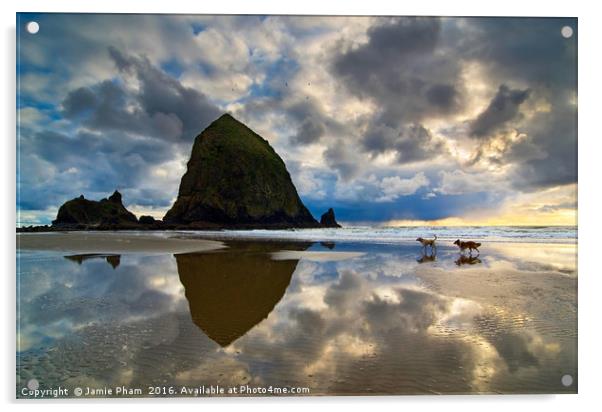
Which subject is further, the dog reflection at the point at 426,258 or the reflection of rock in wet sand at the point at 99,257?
the dog reflection at the point at 426,258

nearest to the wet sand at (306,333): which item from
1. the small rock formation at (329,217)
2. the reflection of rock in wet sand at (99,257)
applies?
the reflection of rock in wet sand at (99,257)

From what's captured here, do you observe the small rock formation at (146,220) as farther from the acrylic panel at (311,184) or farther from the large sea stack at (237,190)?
the acrylic panel at (311,184)

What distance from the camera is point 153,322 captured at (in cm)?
500

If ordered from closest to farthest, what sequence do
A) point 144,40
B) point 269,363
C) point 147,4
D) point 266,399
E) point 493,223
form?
point 269,363
point 266,399
point 147,4
point 144,40
point 493,223

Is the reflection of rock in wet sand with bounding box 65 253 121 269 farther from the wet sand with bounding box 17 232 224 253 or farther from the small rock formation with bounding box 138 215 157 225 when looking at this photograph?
the small rock formation with bounding box 138 215 157 225

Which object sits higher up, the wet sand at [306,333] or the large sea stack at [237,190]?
the large sea stack at [237,190]

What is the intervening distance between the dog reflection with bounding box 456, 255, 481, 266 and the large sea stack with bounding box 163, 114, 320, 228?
35.9 meters

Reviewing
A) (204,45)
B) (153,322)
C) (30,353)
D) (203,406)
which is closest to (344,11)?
(204,45)

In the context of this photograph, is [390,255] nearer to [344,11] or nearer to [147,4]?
[344,11]

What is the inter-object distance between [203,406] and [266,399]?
2.69ft

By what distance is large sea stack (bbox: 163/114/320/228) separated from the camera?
4803cm

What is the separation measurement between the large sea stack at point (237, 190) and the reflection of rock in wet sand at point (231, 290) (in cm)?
3616

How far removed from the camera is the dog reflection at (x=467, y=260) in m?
9.86

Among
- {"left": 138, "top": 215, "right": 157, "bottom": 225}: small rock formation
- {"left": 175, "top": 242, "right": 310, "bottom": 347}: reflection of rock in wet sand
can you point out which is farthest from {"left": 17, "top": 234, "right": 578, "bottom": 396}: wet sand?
{"left": 138, "top": 215, "right": 157, "bottom": 225}: small rock formation
